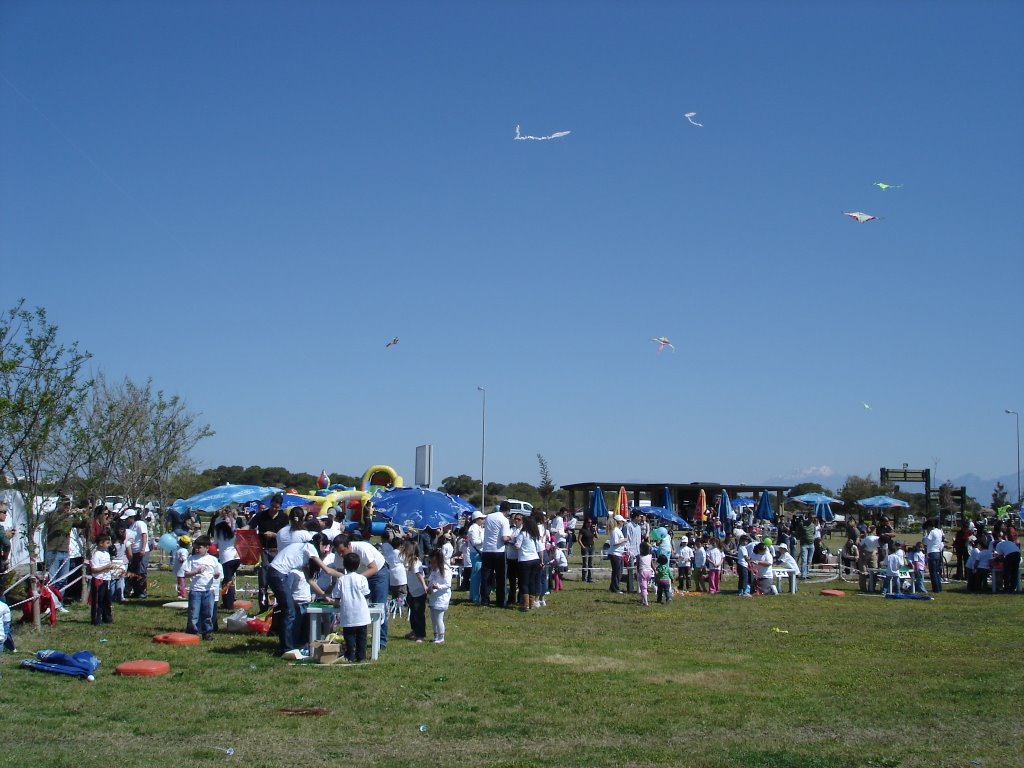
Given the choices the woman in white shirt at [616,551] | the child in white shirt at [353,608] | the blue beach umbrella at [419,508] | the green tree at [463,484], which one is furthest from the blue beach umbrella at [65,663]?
the green tree at [463,484]

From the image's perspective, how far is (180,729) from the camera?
321 inches

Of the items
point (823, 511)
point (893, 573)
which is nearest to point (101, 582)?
point (893, 573)

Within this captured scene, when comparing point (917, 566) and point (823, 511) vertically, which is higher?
point (823, 511)

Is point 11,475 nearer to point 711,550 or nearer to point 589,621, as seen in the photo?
point 589,621

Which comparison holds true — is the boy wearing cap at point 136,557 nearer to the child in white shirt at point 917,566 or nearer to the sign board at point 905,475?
the child in white shirt at point 917,566

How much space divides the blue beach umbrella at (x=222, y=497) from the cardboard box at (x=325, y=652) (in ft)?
40.4

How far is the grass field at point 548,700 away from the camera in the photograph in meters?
7.60

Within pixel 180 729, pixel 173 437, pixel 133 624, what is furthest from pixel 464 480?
pixel 180 729

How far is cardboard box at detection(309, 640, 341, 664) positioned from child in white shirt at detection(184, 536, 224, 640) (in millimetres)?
2223

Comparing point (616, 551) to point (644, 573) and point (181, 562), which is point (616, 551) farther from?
point (181, 562)

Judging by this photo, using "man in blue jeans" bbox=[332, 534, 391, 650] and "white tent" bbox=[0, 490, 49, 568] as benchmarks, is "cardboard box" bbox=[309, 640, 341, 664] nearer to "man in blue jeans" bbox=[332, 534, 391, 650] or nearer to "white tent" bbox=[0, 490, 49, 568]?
"man in blue jeans" bbox=[332, 534, 391, 650]

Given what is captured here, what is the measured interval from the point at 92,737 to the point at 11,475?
6.59 metres

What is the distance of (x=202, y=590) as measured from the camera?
41.5 feet

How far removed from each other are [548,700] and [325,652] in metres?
2.99
